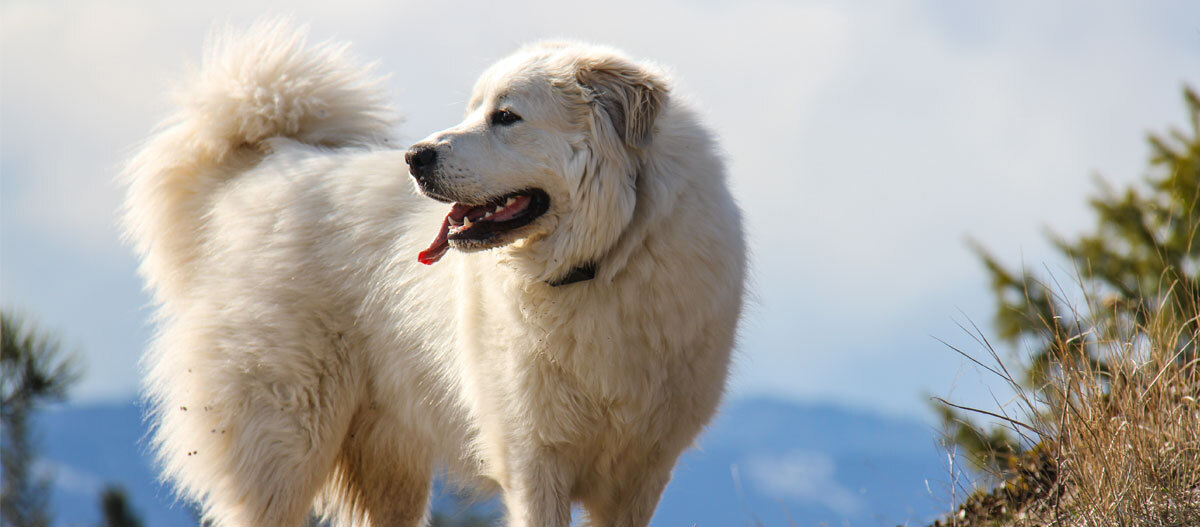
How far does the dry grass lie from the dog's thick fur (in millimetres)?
1117

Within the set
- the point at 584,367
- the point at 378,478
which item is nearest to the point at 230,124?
the point at 378,478

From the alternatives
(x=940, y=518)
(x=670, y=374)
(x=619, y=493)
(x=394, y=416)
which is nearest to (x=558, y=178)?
(x=670, y=374)

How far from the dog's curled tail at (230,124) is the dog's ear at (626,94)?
1.94 metres

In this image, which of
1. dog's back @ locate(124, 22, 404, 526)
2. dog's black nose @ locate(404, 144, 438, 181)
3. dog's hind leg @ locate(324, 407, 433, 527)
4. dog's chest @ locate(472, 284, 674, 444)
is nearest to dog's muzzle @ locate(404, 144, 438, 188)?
dog's black nose @ locate(404, 144, 438, 181)

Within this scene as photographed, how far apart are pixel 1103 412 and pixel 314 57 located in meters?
3.65

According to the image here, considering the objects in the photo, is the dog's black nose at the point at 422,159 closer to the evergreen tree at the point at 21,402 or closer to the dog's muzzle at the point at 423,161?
the dog's muzzle at the point at 423,161

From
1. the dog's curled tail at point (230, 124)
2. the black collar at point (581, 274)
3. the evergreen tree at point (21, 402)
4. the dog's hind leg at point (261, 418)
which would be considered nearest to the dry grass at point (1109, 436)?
the black collar at point (581, 274)

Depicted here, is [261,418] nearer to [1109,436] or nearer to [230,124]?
[230,124]

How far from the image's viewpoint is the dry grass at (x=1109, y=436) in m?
3.31

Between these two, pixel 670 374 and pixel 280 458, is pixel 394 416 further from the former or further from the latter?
pixel 670 374

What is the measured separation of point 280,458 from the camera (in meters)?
4.34

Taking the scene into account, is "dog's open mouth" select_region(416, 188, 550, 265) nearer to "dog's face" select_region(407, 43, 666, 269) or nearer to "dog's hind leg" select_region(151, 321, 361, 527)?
"dog's face" select_region(407, 43, 666, 269)

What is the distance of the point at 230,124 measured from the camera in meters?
4.84

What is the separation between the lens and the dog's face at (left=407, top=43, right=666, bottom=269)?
3346mm
